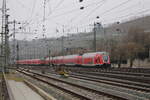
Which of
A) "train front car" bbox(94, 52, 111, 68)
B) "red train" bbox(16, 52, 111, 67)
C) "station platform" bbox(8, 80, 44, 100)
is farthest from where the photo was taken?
"red train" bbox(16, 52, 111, 67)

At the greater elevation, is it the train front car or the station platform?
the train front car

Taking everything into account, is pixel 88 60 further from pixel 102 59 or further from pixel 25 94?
pixel 25 94

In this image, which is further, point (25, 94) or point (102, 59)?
point (102, 59)

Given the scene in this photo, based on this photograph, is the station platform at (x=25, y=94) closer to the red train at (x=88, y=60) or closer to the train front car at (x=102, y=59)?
the train front car at (x=102, y=59)

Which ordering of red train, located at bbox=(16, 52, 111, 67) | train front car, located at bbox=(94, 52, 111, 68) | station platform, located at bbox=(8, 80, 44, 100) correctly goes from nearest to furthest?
1. station platform, located at bbox=(8, 80, 44, 100)
2. train front car, located at bbox=(94, 52, 111, 68)
3. red train, located at bbox=(16, 52, 111, 67)

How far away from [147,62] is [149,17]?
149 ft

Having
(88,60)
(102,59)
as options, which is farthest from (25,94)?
(88,60)

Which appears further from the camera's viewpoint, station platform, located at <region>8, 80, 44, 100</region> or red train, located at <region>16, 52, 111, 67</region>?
red train, located at <region>16, 52, 111, 67</region>

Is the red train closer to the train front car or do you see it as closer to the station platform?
the train front car

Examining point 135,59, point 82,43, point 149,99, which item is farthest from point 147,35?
point 149,99

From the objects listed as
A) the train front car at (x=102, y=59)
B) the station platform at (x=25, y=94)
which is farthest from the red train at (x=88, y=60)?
the station platform at (x=25, y=94)

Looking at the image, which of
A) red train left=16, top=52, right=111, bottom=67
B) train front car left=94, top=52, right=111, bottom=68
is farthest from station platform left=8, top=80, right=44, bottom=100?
red train left=16, top=52, right=111, bottom=67

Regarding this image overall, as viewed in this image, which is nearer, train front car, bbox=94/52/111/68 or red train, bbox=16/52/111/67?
train front car, bbox=94/52/111/68

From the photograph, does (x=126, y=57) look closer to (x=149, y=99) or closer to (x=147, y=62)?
(x=147, y=62)
